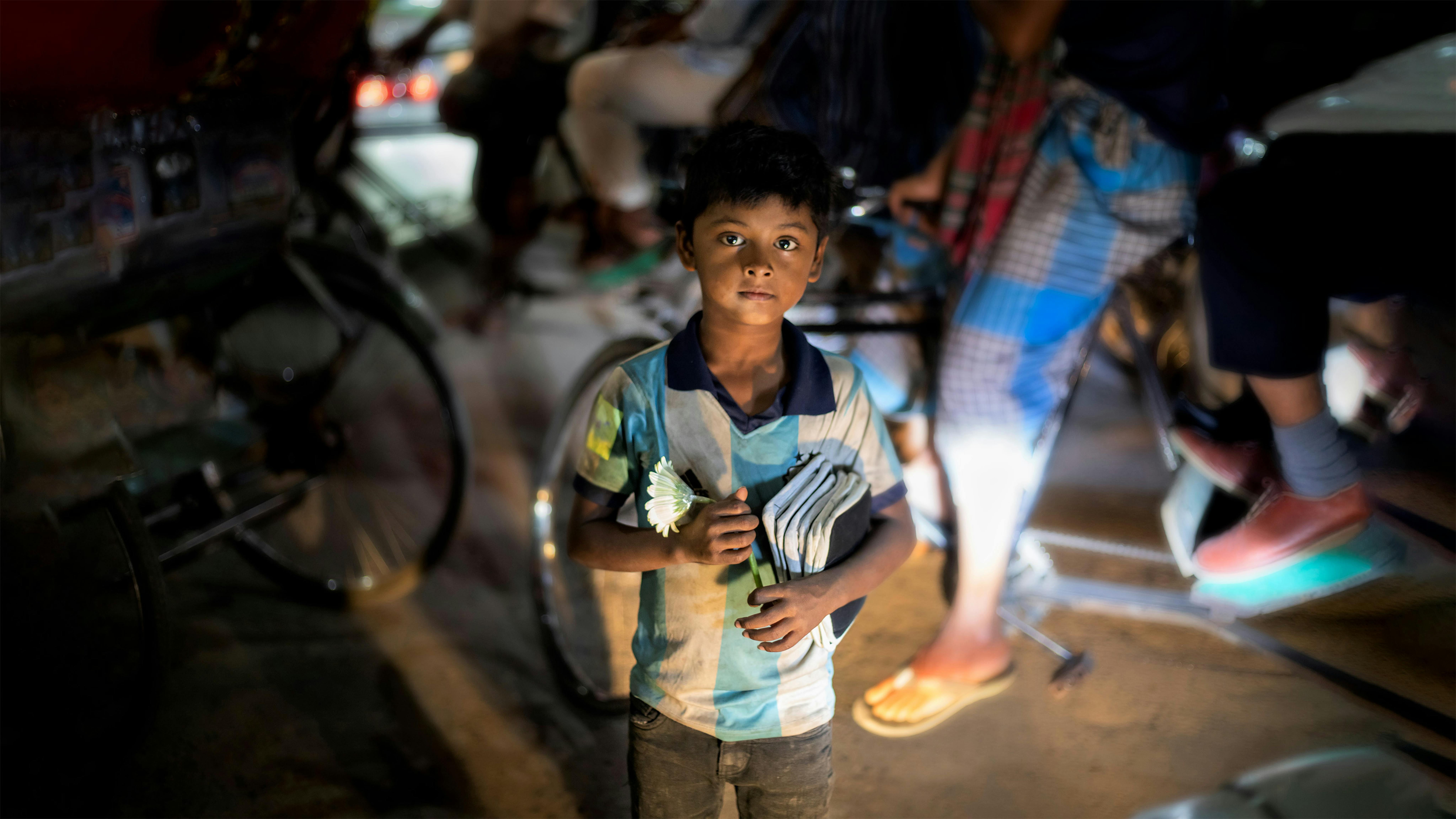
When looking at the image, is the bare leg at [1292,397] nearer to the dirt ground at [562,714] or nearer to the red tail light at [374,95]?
the dirt ground at [562,714]

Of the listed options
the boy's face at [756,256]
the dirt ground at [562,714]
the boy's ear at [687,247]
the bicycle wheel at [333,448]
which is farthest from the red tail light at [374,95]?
the boy's face at [756,256]

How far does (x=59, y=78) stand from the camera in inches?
64.8

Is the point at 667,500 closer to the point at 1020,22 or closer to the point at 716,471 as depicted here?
the point at 716,471

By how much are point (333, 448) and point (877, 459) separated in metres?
1.80

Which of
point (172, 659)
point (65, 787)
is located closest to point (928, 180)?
point (172, 659)

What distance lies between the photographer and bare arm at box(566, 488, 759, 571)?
3.71 ft

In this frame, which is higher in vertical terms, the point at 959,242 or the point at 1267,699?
the point at 959,242

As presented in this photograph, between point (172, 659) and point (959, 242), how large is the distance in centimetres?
228

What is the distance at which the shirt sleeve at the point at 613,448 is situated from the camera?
1322 millimetres

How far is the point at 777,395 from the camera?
4.34 feet

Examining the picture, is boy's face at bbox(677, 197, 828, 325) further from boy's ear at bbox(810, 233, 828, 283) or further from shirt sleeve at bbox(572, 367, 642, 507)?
shirt sleeve at bbox(572, 367, 642, 507)

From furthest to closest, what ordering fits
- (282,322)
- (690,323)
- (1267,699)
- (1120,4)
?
(282,322), (1267,699), (1120,4), (690,323)

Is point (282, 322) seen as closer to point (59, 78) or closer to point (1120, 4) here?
point (59, 78)

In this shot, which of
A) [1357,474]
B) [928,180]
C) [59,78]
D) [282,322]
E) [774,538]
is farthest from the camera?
[282,322]
